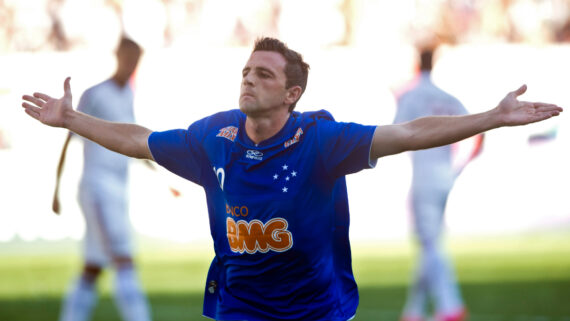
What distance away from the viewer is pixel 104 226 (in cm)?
804

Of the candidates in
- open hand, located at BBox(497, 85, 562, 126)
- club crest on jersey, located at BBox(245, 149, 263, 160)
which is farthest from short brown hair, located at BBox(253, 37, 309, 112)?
open hand, located at BBox(497, 85, 562, 126)

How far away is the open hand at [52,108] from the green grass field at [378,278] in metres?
5.71

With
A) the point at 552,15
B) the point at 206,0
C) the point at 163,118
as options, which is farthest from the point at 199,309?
the point at 552,15

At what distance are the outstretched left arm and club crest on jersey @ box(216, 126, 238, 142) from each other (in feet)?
2.32

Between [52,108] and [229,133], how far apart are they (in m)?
0.89

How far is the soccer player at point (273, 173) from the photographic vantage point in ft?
14.7

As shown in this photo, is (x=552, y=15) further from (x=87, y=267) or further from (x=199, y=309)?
(x=87, y=267)

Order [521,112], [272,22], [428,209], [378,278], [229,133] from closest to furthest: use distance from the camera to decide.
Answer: [521,112]
[229,133]
[428,209]
[378,278]
[272,22]

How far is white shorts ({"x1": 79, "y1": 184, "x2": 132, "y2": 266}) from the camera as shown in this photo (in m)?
8.00

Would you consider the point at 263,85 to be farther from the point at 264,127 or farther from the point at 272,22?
the point at 272,22

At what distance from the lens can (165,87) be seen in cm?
1551

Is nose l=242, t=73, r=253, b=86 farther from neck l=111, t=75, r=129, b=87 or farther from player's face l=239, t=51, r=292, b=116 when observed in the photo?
neck l=111, t=75, r=129, b=87

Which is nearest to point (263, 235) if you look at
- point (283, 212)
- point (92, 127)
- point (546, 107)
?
point (283, 212)

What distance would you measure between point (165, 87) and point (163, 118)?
63cm
